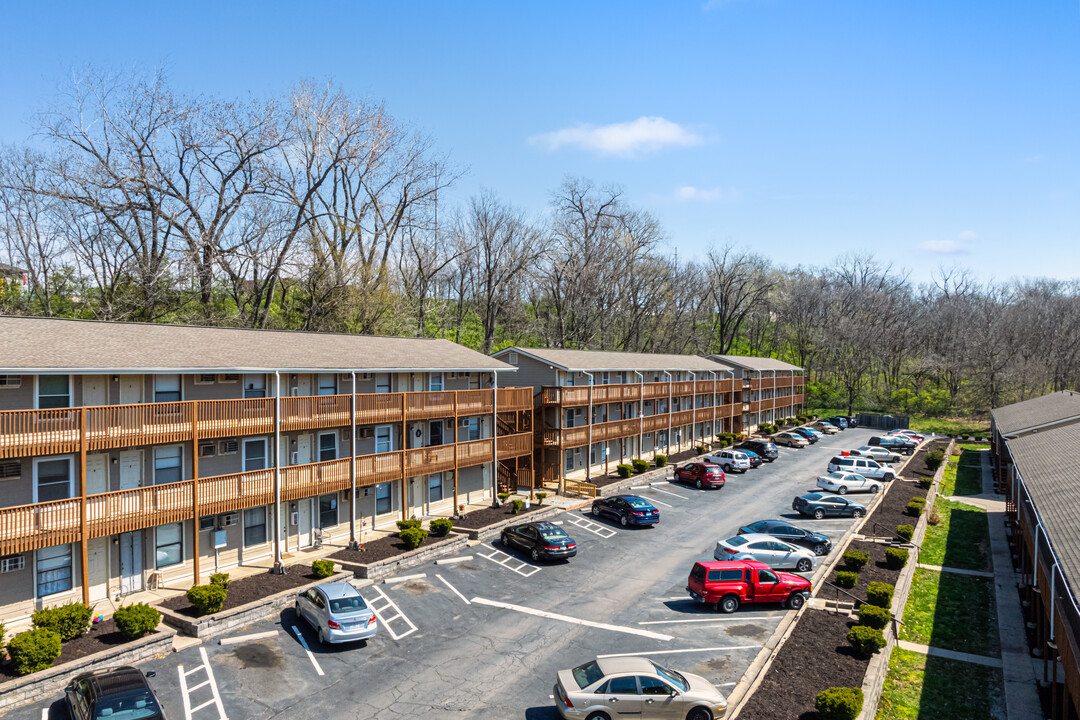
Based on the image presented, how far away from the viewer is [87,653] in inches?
656

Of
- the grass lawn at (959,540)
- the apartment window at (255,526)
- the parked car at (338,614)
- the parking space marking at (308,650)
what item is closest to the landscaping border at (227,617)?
the parking space marking at (308,650)

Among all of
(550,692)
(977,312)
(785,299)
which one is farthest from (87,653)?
(977,312)

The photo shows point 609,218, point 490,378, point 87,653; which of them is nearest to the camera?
point 87,653

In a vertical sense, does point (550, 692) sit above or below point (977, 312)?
below

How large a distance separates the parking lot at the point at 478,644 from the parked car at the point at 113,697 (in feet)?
4.41

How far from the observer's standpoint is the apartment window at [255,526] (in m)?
24.5

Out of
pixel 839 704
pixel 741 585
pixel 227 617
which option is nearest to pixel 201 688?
pixel 227 617

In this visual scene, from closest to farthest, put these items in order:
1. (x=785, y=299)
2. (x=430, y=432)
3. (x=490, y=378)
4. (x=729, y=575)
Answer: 1. (x=729, y=575)
2. (x=430, y=432)
3. (x=490, y=378)
4. (x=785, y=299)

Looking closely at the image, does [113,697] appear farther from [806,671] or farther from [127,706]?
[806,671]

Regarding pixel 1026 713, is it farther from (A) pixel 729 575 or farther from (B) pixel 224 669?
(B) pixel 224 669

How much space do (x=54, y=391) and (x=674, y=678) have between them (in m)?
18.9

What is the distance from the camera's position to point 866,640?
17.5m

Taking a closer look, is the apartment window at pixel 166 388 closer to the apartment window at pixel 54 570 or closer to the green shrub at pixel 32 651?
the apartment window at pixel 54 570

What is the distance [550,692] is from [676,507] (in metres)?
21.9
